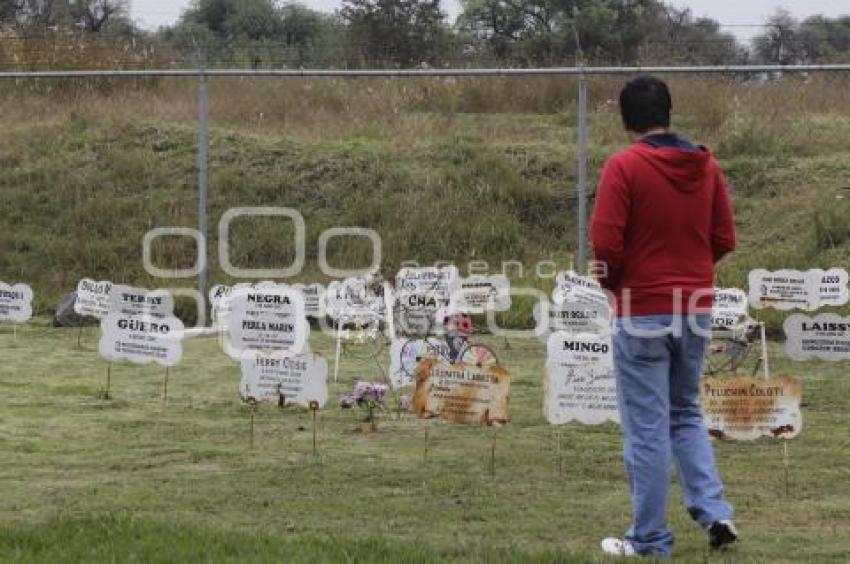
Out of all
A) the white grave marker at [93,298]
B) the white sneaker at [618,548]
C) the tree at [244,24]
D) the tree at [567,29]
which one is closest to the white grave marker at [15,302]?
the white grave marker at [93,298]

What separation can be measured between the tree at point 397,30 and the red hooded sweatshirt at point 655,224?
14.5 m

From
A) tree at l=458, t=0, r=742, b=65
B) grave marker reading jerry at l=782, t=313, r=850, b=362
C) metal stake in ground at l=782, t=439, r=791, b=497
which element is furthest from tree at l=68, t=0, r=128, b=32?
metal stake in ground at l=782, t=439, r=791, b=497

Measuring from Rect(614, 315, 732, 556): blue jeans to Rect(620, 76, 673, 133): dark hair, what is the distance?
67cm

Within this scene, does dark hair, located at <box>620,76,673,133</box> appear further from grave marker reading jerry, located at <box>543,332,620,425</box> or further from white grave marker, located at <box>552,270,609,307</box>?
white grave marker, located at <box>552,270,609,307</box>

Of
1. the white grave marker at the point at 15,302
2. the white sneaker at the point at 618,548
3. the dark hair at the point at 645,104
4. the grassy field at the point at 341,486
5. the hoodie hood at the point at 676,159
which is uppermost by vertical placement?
the dark hair at the point at 645,104

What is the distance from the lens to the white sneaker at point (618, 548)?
17.2 feet

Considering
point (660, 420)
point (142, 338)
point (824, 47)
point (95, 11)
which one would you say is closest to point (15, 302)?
point (142, 338)

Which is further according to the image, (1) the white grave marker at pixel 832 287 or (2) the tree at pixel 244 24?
(2) the tree at pixel 244 24

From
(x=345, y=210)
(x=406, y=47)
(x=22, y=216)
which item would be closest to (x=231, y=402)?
(x=345, y=210)

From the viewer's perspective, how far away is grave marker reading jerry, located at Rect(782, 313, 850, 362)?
306 inches

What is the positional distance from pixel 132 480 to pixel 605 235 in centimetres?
270

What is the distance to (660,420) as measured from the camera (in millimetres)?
5207

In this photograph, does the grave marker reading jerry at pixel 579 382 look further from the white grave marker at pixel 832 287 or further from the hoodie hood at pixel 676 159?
the white grave marker at pixel 832 287

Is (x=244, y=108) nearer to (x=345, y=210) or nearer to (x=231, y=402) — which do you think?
(x=345, y=210)
